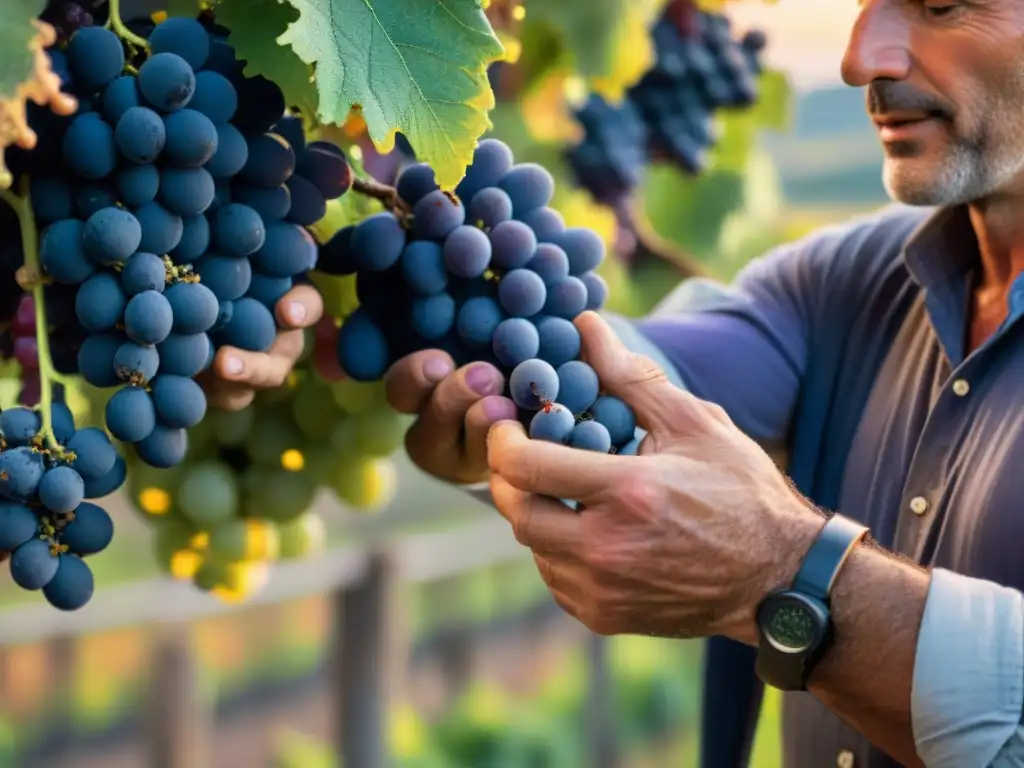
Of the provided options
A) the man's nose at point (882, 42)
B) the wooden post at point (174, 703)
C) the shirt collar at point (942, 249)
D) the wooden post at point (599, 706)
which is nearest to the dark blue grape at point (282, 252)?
the man's nose at point (882, 42)

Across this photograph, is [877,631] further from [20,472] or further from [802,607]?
[20,472]

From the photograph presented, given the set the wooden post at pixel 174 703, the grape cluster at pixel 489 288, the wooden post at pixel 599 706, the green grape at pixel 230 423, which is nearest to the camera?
the grape cluster at pixel 489 288

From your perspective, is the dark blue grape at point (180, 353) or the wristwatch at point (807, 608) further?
the wristwatch at point (807, 608)

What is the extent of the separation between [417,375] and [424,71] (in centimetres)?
20

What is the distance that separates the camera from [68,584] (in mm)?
624

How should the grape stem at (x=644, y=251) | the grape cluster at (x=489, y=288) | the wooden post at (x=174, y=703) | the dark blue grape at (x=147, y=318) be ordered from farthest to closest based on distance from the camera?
1. the wooden post at (x=174, y=703)
2. the grape stem at (x=644, y=251)
3. the grape cluster at (x=489, y=288)
4. the dark blue grape at (x=147, y=318)

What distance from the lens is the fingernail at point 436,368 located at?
0.74 meters

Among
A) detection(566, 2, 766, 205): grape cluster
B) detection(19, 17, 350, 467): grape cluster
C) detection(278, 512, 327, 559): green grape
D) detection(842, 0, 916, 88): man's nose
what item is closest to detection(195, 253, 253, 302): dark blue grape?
detection(19, 17, 350, 467): grape cluster

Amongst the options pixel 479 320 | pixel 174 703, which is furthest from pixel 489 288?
pixel 174 703

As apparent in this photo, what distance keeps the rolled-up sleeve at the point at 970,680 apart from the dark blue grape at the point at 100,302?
522 mm

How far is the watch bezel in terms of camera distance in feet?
2.46

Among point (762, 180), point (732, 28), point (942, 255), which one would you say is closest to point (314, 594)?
point (762, 180)

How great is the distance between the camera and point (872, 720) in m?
0.81

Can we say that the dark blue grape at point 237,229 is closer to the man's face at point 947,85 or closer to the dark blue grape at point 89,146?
the dark blue grape at point 89,146
